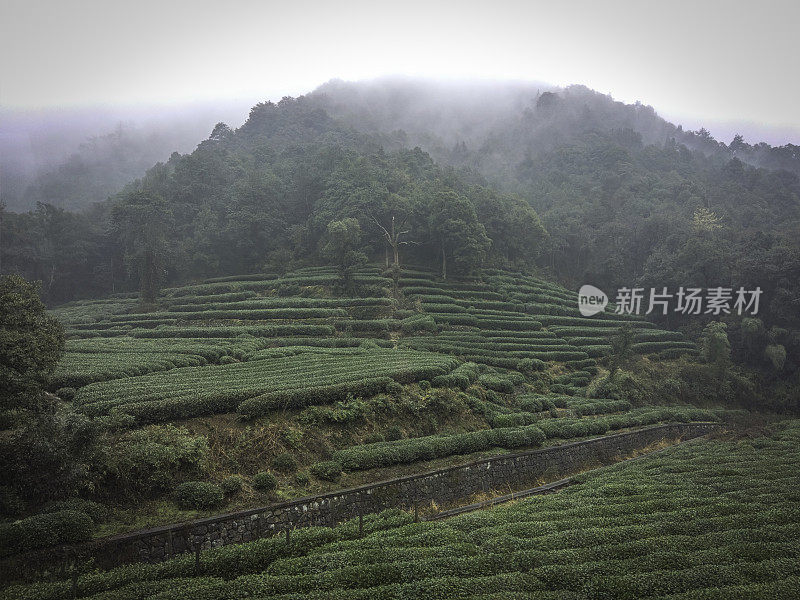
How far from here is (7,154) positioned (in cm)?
8719

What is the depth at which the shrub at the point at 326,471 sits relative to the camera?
59.8 ft

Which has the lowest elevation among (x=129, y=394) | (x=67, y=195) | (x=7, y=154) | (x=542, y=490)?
(x=542, y=490)

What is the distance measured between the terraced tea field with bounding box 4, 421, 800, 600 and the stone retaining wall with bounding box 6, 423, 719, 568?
202 cm

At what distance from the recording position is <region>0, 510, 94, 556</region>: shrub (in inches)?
453

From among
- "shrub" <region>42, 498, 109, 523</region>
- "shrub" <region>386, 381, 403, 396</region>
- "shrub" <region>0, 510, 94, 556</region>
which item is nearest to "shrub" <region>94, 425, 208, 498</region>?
"shrub" <region>42, 498, 109, 523</region>

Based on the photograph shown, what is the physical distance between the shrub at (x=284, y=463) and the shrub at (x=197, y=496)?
2963 mm

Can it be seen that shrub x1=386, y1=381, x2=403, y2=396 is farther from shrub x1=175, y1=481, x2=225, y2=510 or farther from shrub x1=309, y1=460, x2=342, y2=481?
shrub x1=175, y1=481, x2=225, y2=510

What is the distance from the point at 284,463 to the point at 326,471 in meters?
1.65

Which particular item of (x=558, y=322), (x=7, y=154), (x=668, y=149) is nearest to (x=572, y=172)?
(x=668, y=149)

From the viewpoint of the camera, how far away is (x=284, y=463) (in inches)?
713

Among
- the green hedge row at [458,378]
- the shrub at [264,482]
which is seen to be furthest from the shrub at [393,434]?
the shrub at [264,482]

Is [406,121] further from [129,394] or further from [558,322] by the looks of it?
[129,394]

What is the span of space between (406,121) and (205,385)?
14144cm

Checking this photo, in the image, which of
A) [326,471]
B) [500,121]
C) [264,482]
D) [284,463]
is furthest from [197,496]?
[500,121]
